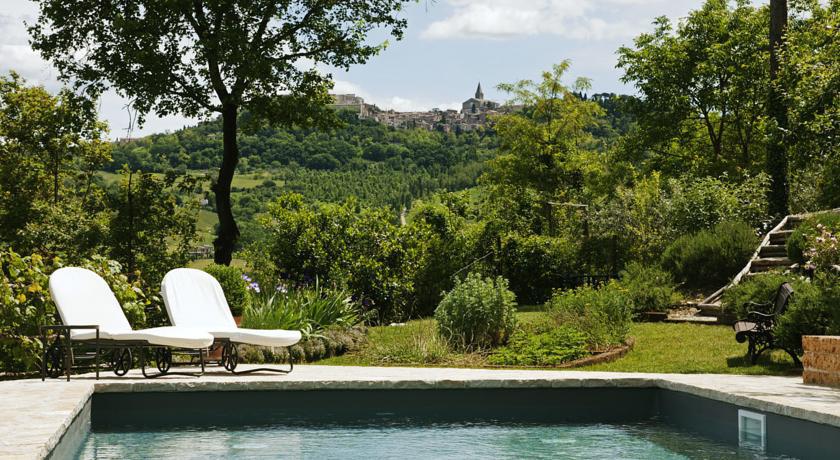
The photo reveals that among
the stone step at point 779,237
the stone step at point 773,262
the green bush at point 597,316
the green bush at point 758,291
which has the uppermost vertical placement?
the stone step at point 779,237

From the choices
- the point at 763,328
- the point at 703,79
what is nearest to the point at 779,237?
the point at 763,328

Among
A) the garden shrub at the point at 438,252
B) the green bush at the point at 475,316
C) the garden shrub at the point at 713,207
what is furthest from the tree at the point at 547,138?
the green bush at the point at 475,316

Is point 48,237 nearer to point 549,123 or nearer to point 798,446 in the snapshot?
point 549,123

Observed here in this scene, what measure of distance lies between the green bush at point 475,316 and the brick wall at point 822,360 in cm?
361

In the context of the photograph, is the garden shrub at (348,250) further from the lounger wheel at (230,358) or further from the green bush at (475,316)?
the lounger wheel at (230,358)

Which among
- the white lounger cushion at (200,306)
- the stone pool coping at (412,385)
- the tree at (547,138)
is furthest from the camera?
the tree at (547,138)

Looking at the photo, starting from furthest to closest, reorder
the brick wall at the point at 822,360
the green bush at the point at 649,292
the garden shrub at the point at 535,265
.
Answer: the garden shrub at the point at 535,265
the green bush at the point at 649,292
the brick wall at the point at 822,360

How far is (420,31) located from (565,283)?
546cm

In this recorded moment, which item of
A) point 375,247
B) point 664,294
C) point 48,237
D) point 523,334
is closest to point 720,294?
point 664,294

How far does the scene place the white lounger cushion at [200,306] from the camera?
873cm

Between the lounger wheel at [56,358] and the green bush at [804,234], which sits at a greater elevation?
the green bush at [804,234]

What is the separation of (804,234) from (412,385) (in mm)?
6972

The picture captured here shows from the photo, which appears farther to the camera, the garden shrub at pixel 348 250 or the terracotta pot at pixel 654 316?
the garden shrub at pixel 348 250

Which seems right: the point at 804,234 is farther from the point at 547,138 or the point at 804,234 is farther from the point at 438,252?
the point at 547,138
